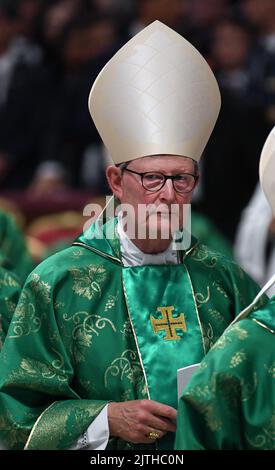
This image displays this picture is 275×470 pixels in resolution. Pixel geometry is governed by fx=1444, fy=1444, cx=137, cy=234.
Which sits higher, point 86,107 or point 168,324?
point 86,107

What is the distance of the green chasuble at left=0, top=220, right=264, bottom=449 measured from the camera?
438 centimetres

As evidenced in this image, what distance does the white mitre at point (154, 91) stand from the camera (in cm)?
459

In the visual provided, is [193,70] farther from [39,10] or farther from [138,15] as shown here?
[39,10]

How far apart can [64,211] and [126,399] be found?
18.1 ft

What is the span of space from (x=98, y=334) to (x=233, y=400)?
676mm

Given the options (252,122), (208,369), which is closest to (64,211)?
(252,122)

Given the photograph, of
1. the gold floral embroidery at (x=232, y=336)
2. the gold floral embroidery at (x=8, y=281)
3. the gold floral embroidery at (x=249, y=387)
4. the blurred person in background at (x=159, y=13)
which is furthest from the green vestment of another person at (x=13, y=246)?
the blurred person in background at (x=159, y=13)

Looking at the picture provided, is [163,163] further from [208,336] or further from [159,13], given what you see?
[159,13]

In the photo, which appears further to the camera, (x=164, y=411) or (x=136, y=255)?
(x=136, y=255)

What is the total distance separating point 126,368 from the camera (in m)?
4.45

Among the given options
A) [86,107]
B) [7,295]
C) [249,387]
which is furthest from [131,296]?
[86,107]

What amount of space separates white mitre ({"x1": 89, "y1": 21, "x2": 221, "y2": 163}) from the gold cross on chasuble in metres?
0.50

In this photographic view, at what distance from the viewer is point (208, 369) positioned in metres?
3.95

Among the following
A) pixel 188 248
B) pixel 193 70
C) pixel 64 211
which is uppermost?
pixel 193 70
